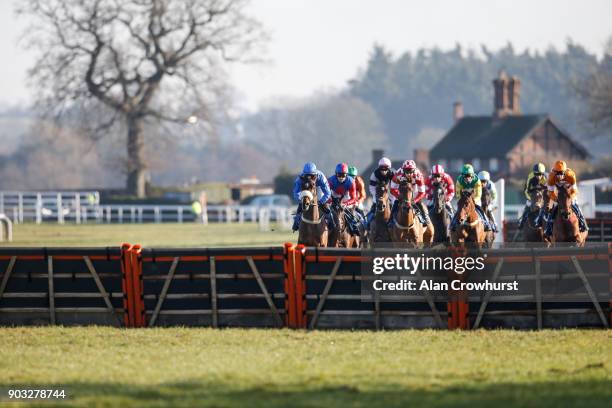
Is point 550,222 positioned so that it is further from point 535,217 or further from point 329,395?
point 329,395

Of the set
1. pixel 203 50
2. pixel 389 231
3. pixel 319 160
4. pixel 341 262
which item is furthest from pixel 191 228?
pixel 319 160

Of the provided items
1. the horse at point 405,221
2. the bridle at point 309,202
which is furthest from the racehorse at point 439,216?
the bridle at point 309,202

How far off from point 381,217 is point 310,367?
21.3ft

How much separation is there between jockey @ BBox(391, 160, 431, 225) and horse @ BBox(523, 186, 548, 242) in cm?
238

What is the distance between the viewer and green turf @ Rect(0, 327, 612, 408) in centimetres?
989

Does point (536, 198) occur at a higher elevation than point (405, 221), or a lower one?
higher

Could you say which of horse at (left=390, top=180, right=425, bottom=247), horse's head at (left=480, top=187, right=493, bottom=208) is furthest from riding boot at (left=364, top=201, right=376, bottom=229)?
horse's head at (left=480, top=187, right=493, bottom=208)

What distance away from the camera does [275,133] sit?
6260 inches

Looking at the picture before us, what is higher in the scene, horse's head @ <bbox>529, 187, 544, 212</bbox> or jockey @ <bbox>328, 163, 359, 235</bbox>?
jockey @ <bbox>328, 163, 359, 235</bbox>

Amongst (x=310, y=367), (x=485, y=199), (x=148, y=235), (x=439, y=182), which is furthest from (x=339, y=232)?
(x=148, y=235)

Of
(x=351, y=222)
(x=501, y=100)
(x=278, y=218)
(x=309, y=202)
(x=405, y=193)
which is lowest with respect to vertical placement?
(x=278, y=218)

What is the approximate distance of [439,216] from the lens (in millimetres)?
18422

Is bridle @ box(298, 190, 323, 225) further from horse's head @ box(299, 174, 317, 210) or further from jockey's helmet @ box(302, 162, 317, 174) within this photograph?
jockey's helmet @ box(302, 162, 317, 174)

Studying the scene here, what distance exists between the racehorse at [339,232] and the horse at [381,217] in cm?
54
